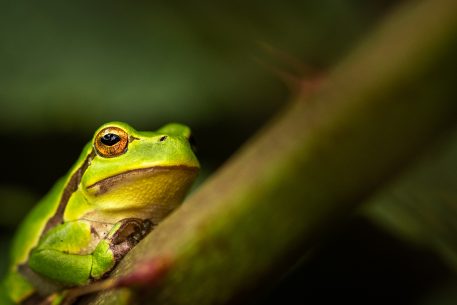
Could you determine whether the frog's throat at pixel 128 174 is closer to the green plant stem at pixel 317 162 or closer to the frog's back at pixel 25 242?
the frog's back at pixel 25 242

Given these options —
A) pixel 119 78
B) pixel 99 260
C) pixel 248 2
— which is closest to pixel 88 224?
pixel 99 260

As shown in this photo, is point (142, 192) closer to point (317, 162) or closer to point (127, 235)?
point (127, 235)

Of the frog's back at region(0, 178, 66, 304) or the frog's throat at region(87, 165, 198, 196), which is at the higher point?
the frog's throat at region(87, 165, 198, 196)

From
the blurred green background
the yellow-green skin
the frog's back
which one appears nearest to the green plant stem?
the blurred green background

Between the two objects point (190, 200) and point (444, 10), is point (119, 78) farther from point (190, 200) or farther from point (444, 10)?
point (444, 10)

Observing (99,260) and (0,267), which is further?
(0,267)

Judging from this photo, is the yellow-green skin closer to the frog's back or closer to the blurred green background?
the frog's back
